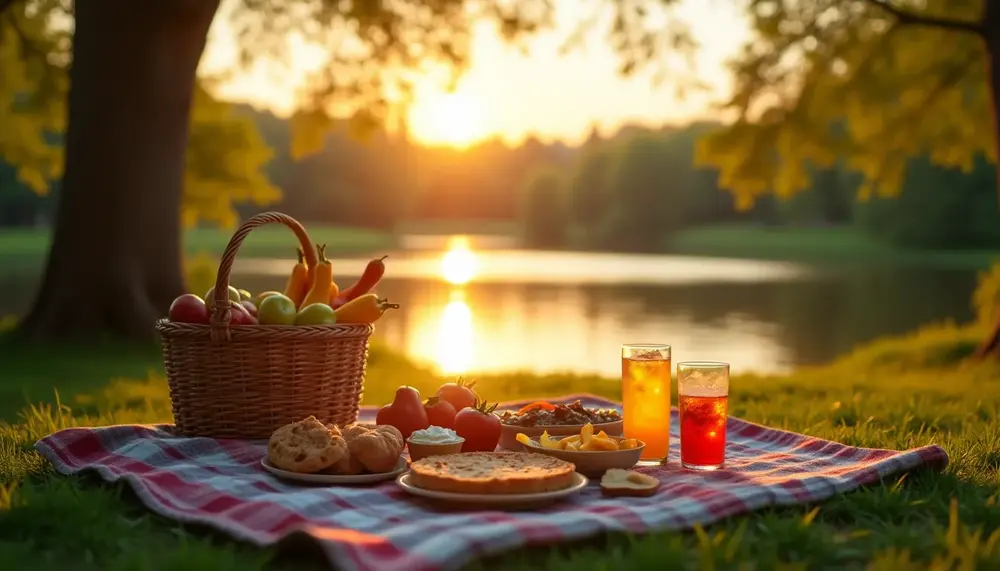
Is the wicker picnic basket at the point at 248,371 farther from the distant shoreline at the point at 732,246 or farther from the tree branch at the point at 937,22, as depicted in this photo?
the distant shoreline at the point at 732,246

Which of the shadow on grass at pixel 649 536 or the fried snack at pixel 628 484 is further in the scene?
the fried snack at pixel 628 484

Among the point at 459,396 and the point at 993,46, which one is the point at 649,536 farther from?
the point at 993,46

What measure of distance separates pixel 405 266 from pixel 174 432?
36.1 m

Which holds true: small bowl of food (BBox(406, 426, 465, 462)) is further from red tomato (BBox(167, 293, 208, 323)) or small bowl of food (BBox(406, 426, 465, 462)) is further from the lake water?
the lake water

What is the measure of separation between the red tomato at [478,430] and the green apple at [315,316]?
0.74 meters

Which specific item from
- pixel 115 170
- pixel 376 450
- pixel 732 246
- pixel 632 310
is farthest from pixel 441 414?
pixel 732 246

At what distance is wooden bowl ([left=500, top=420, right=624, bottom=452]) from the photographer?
3.91m

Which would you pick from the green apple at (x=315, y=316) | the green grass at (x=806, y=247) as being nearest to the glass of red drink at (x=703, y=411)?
the green apple at (x=315, y=316)

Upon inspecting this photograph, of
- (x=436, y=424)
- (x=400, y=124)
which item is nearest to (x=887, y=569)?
(x=436, y=424)

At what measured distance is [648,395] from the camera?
381 cm

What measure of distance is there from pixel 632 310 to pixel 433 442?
742 inches

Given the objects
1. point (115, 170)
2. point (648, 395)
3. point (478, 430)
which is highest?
point (115, 170)

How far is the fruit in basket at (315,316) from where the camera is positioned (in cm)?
430

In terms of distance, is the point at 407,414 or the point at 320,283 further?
the point at 320,283
